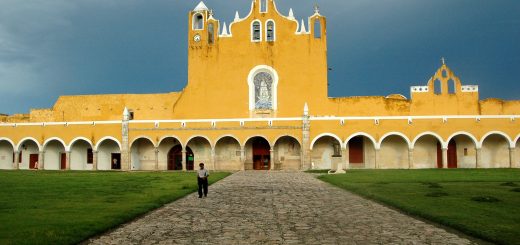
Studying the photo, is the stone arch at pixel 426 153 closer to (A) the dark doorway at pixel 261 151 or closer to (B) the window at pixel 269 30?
(A) the dark doorway at pixel 261 151

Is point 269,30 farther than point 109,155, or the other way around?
point 109,155

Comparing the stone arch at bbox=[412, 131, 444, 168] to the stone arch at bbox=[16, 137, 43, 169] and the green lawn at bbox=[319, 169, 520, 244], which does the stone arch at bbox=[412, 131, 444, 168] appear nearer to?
the green lawn at bbox=[319, 169, 520, 244]

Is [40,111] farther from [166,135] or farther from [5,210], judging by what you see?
[5,210]

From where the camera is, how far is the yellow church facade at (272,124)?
36969mm

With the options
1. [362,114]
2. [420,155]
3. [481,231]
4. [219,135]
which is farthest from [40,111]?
[481,231]

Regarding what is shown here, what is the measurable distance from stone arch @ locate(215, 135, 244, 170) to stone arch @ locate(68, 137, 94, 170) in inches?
447

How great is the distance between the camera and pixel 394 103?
40031 millimetres

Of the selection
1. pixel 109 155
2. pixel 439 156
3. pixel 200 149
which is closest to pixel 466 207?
pixel 439 156

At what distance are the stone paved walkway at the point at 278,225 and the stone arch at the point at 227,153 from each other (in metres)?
24.5

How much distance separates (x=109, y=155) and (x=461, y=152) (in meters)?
29.0

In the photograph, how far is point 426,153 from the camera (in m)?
38.1

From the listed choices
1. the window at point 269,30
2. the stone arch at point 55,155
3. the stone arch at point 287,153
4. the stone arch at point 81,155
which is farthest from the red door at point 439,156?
the stone arch at point 55,155

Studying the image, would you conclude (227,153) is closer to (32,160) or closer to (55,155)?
(55,155)

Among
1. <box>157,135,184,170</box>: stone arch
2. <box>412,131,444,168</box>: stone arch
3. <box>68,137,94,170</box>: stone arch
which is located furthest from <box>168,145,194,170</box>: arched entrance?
<box>412,131,444,168</box>: stone arch
